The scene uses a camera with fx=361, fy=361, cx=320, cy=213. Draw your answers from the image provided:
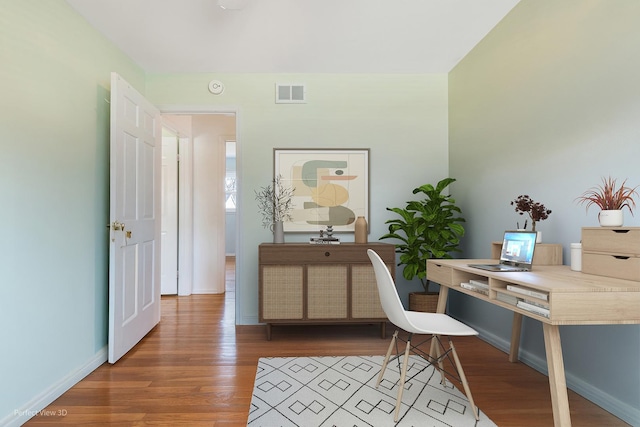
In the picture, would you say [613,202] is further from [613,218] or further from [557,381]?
[557,381]

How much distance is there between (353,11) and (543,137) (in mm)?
1621

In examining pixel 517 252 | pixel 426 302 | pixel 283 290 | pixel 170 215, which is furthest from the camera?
pixel 170 215

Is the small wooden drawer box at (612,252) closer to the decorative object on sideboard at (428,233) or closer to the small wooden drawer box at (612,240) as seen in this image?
the small wooden drawer box at (612,240)

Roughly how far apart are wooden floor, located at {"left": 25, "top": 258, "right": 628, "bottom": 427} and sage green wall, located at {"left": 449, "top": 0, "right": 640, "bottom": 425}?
244 millimetres

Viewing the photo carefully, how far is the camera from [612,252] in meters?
1.75

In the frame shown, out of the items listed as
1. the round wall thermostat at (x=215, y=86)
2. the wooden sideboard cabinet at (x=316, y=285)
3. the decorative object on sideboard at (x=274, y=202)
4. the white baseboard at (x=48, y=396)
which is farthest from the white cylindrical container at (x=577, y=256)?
the round wall thermostat at (x=215, y=86)

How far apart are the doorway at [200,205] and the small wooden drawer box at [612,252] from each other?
423 centimetres

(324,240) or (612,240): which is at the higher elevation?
(612,240)

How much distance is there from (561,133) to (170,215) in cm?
455

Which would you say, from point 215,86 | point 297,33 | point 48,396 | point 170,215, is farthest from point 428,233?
point 170,215

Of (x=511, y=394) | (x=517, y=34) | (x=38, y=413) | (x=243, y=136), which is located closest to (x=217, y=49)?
(x=243, y=136)

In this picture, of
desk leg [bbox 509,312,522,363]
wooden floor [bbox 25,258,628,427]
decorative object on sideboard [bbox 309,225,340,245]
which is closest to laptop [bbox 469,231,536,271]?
desk leg [bbox 509,312,522,363]

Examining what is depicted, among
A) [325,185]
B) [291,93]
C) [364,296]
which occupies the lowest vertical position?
[364,296]

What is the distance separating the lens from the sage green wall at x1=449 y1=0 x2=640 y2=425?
193 centimetres
